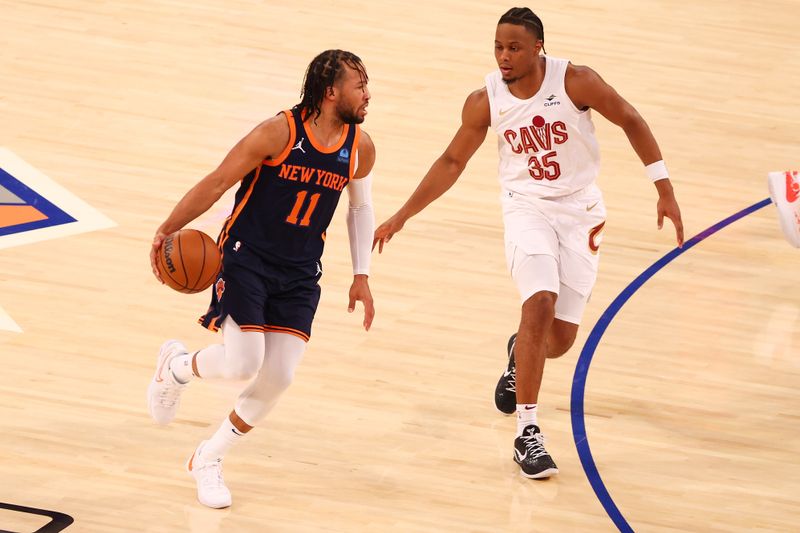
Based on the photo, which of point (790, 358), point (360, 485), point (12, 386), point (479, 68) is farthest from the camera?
point (479, 68)

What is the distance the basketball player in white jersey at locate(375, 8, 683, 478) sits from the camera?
635 centimetres

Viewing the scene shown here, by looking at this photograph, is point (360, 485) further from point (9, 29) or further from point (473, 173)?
point (9, 29)

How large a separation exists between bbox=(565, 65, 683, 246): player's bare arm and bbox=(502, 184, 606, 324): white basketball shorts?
0.32m

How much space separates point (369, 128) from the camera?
1049 cm

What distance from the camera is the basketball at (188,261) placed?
225 inches

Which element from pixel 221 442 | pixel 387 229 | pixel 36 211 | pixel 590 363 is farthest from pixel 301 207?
pixel 36 211

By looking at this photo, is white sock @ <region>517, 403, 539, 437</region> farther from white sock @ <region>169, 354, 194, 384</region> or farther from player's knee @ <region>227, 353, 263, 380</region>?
white sock @ <region>169, 354, 194, 384</region>

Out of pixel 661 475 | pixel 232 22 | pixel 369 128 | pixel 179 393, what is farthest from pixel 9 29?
pixel 661 475

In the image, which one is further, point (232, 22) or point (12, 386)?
point (232, 22)

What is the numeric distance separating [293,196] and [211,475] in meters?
1.25

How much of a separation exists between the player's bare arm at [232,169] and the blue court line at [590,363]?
2.11 meters

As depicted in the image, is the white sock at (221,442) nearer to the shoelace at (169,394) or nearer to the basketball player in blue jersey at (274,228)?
the basketball player in blue jersey at (274,228)

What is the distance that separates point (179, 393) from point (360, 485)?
904 mm

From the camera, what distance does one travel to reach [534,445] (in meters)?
6.31
